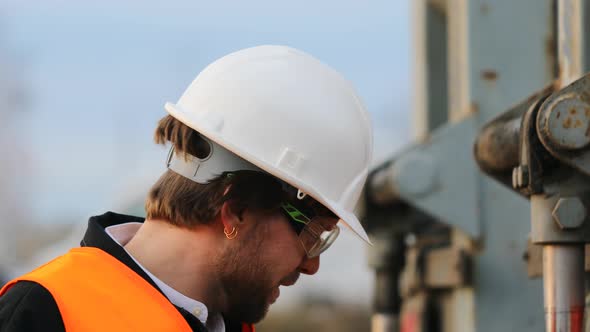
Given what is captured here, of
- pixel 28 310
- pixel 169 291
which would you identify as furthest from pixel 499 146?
pixel 28 310

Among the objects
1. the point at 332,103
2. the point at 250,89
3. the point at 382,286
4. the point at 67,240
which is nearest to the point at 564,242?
the point at 332,103

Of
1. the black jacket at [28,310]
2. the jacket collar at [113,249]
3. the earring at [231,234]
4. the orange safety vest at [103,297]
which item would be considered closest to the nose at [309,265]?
the earring at [231,234]

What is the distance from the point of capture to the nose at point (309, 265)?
9.46ft

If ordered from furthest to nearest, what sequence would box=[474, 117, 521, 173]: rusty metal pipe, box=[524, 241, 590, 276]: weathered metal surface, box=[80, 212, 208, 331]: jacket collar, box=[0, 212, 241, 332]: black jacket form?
box=[524, 241, 590, 276]: weathered metal surface
box=[474, 117, 521, 173]: rusty metal pipe
box=[80, 212, 208, 331]: jacket collar
box=[0, 212, 241, 332]: black jacket

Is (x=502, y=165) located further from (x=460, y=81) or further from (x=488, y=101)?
(x=460, y=81)

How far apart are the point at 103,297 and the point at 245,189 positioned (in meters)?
0.46

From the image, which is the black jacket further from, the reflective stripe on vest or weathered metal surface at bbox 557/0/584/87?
weathered metal surface at bbox 557/0/584/87

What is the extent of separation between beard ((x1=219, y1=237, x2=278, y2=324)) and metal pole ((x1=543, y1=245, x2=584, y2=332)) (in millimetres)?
656

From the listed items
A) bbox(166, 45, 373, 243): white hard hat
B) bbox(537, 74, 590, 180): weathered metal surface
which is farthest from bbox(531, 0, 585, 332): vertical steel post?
bbox(166, 45, 373, 243): white hard hat

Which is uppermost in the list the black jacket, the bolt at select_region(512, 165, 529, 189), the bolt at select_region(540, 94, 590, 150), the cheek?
the bolt at select_region(540, 94, 590, 150)

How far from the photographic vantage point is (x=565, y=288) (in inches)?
106

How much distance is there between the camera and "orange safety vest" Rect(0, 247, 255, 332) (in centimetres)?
242

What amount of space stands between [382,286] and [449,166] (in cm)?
186

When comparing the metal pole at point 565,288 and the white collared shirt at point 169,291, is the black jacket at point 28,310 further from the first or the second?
the metal pole at point 565,288
